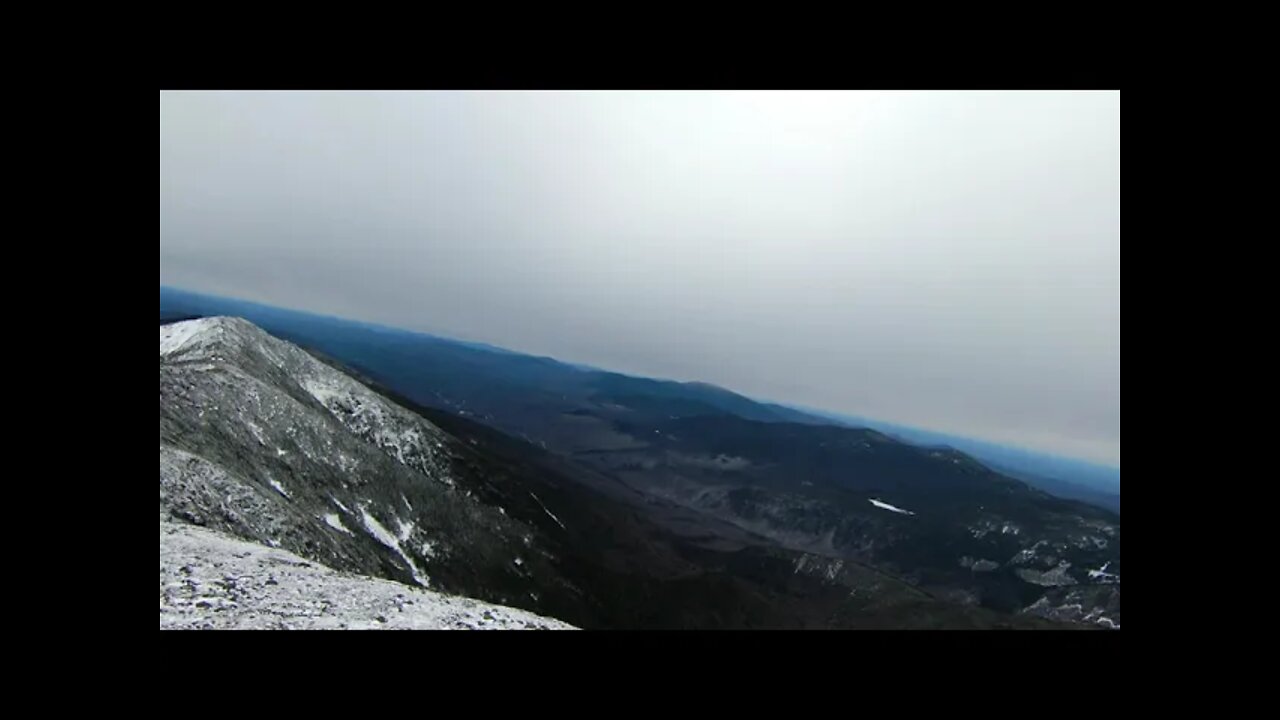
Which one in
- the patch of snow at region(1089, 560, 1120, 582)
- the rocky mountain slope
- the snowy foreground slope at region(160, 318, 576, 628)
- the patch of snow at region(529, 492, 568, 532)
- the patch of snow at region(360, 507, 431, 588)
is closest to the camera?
the snowy foreground slope at region(160, 318, 576, 628)

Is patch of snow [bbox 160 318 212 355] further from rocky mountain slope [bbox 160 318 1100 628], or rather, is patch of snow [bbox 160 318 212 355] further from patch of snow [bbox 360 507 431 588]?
patch of snow [bbox 360 507 431 588]

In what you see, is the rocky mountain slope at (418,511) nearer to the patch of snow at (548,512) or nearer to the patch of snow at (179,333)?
the patch of snow at (179,333)

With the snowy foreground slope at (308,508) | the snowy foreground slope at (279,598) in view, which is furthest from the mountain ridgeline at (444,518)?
the snowy foreground slope at (279,598)

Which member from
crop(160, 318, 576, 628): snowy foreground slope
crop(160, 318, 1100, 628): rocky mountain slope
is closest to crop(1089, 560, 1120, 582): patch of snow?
crop(160, 318, 1100, 628): rocky mountain slope

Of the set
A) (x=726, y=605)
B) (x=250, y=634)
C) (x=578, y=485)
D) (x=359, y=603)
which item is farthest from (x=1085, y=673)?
(x=578, y=485)

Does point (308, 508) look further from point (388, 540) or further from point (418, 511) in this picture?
point (418, 511)

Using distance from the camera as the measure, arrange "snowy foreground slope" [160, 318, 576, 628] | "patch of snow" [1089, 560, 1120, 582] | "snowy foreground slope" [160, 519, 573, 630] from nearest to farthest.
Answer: "snowy foreground slope" [160, 519, 573, 630] → "snowy foreground slope" [160, 318, 576, 628] → "patch of snow" [1089, 560, 1120, 582]

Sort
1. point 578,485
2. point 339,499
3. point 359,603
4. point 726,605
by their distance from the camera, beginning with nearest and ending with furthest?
point 359,603 → point 339,499 → point 726,605 → point 578,485

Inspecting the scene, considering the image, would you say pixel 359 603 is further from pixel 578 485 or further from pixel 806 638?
pixel 578 485
